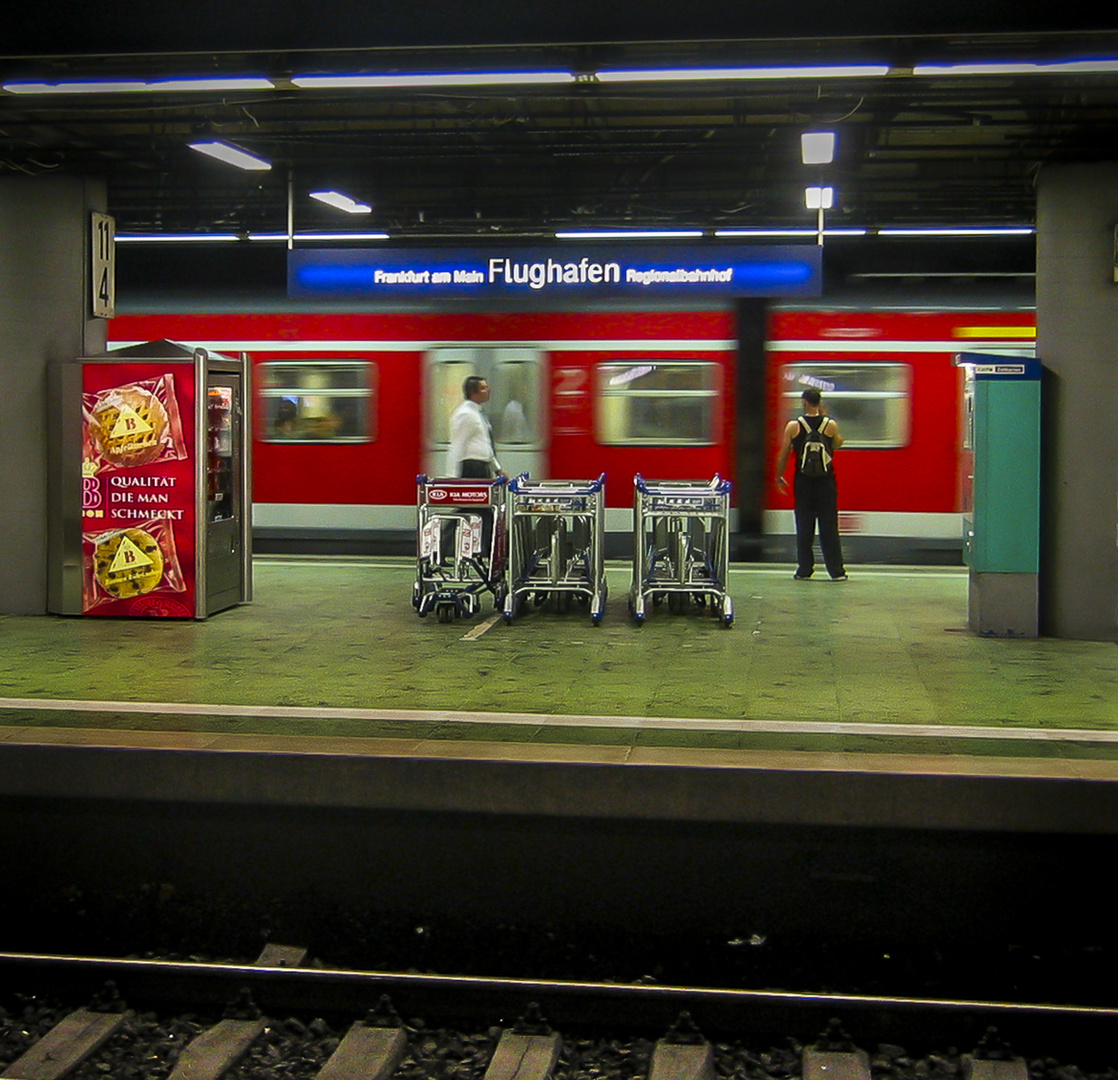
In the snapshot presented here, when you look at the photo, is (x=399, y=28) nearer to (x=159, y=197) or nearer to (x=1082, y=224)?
(x=1082, y=224)

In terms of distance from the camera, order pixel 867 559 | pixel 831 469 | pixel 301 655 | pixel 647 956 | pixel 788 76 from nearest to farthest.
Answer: pixel 647 956
pixel 788 76
pixel 301 655
pixel 831 469
pixel 867 559

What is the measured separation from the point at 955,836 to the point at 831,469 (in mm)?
6649

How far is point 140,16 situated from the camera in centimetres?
565

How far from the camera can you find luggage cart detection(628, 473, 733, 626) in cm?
1005

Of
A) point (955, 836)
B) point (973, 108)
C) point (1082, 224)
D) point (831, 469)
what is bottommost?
point (955, 836)

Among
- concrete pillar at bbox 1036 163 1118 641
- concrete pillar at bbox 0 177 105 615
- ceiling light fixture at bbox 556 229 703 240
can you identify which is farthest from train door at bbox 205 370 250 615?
concrete pillar at bbox 1036 163 1118 641

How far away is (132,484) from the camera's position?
32.7 ft

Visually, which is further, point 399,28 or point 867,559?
point 867,559

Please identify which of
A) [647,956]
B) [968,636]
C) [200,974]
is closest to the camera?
[200,974]

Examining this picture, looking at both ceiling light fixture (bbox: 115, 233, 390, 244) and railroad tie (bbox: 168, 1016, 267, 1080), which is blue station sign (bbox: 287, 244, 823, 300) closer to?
ceiling light fixture (bbox: 115, 233, 390, 244)

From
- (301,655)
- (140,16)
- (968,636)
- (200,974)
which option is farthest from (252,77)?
(968,636)

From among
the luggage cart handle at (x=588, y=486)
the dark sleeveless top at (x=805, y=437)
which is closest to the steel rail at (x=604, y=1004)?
the luggage cart handle at (x=588, y=486)

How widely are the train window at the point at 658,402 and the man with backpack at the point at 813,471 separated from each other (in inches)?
53.1

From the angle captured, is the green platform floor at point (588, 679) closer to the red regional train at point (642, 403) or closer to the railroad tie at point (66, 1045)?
the railroad tie at point (66, 1045)
